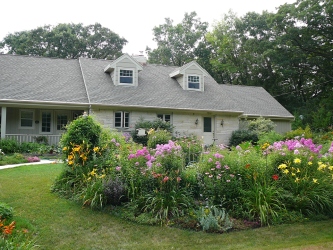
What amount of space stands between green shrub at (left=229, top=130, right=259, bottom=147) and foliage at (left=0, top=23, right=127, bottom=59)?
898 inches

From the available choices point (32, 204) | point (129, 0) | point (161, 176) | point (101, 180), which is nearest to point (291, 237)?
point (161, 176)

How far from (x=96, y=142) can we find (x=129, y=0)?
4.29 m

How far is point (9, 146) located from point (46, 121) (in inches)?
146

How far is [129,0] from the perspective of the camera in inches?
322

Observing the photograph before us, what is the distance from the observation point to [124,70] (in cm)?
1730

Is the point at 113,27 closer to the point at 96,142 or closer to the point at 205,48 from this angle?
the point at 205,48

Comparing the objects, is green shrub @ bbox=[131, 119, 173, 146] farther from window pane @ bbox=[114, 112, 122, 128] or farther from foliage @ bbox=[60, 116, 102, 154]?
foliage @ bbox=[60, 116, 102, 154]

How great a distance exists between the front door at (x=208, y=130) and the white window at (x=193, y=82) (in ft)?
8.14

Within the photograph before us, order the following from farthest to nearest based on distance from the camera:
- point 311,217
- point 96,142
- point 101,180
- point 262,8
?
point 262,8, point 96,142, point 101,180, point 311,217

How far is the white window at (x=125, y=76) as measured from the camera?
17.1 metres

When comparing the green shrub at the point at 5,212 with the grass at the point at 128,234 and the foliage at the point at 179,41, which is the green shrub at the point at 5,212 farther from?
the foliage at the point at 179,41

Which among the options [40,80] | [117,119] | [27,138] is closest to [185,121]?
[117,119]

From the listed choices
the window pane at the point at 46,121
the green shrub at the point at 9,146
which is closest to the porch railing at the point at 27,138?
the green shrub at the point at 9,146

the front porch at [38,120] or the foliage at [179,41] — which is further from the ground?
the foliage at [179,41]
